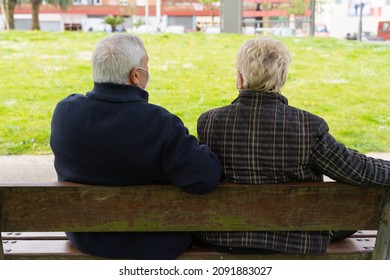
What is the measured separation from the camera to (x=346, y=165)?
7.94 feet

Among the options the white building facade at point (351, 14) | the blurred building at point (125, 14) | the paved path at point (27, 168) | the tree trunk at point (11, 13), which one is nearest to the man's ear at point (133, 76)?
the paved path at point (27, 168)

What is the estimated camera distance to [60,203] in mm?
2391

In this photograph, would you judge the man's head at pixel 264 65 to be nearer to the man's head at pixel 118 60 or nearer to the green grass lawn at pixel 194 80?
the man's head at pixel 118 60

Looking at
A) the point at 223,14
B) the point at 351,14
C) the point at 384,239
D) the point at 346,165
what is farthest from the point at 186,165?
the point at 351,14

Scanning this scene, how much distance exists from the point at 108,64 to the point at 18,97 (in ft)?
24.1

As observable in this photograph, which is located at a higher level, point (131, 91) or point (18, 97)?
point (131, 91)

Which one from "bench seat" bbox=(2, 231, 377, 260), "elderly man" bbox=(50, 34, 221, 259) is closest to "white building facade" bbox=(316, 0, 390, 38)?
"bench seat" bbox=(2, 231, 377, 260)

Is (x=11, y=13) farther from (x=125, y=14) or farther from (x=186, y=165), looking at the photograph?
(x=186, y=165)

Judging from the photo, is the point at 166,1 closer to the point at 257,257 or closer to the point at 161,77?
the point at 161,77

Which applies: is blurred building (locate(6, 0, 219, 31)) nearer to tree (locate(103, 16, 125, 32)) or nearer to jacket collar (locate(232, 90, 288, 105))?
tree (locate(103, 16, 125, 32))

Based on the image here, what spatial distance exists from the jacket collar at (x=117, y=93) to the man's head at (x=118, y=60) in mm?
31

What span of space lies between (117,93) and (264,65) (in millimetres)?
637

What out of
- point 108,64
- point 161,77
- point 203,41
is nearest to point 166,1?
point 203,41

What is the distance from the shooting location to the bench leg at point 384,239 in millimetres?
2496
